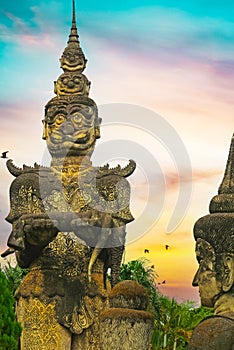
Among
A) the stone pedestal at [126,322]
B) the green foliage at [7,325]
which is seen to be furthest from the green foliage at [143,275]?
the stone pedestal at [126,322]

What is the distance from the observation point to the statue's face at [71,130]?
11031mm

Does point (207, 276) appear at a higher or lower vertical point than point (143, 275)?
lower

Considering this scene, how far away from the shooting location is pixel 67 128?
36.2 ft

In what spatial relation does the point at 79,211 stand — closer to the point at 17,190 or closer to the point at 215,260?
the point at 17,190

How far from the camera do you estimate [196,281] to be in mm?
6539

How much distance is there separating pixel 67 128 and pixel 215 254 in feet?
16.1

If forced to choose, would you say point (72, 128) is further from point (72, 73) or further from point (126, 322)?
point (126, 322)

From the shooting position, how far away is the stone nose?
11.0 metres

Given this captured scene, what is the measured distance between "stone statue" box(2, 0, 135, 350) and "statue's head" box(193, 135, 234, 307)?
398cm

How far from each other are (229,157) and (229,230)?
66 cm

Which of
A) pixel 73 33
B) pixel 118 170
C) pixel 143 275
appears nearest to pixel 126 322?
pixel 118 170

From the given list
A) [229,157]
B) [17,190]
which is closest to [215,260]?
[229,157]

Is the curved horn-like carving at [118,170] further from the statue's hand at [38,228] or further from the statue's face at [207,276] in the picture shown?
the statue's face at [207,276]

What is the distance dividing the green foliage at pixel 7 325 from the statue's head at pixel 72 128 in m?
2.16
